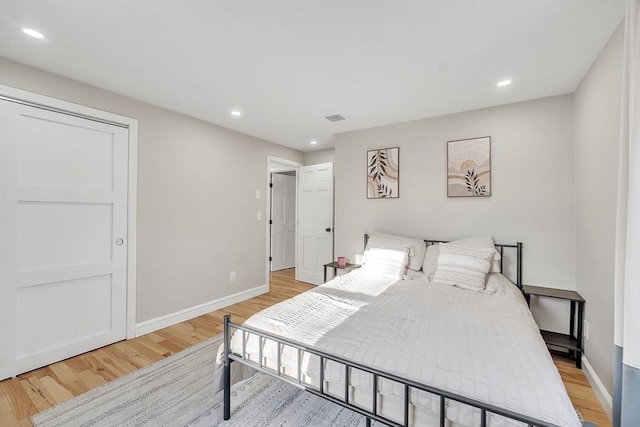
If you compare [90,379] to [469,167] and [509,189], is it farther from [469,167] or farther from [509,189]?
[509,189]

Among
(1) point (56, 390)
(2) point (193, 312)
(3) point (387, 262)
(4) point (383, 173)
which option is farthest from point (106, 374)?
(4) point (383, 173)

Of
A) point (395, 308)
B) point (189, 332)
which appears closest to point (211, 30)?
point (395, 308)

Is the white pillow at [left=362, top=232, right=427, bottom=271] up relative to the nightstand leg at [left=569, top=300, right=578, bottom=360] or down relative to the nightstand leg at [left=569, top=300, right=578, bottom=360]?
up

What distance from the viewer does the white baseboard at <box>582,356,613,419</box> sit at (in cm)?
177

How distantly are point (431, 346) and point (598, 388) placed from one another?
1.60m

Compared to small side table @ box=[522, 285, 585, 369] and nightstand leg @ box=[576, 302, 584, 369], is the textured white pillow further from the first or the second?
nightstand leg @ box=[576, 302, 584, 369]

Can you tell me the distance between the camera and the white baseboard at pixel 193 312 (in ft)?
9.54

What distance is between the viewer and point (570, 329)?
250 cm

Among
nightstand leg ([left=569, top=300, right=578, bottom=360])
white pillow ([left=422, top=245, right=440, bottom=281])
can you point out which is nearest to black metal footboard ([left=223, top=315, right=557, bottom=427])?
white pillow ([left=422, top=245, right=440, bottom=281])

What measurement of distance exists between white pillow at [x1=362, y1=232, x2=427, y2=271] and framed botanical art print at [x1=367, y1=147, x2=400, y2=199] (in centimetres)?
61

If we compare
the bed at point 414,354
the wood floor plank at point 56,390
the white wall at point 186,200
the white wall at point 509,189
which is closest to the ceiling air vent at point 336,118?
the white wall at point 509,189

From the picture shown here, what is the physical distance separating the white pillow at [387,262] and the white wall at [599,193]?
145 centimetres

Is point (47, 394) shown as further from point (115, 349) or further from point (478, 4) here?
point (478, 4)

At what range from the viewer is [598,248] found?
200 cm
